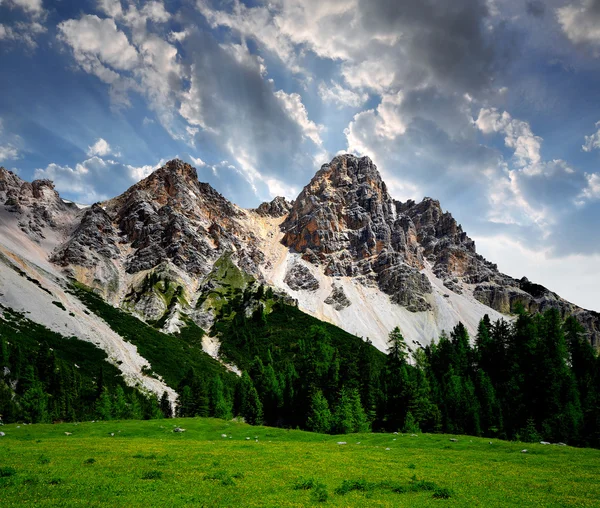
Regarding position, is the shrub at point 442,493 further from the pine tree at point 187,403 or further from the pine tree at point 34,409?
the pine tree at point 34,409

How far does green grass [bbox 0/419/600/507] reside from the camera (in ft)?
51.8

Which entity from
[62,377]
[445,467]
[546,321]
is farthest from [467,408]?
[62,377]

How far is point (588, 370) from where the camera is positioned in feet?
245

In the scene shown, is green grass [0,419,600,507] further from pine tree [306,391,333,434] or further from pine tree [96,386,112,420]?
pine tree [96,386,112,420]

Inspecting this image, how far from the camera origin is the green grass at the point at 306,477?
15.8 meters

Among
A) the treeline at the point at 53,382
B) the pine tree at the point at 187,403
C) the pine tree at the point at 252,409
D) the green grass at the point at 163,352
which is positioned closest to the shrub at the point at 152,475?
the pine tree at the point at 252,409

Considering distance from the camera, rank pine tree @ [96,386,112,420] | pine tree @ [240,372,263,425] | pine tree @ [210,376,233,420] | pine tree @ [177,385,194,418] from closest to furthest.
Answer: pine tree @ [240,372,263,425], pine tree @ [96,386,112,420], pine tree @ [210,376,233,420], pine tree @ [177,385,194,418]

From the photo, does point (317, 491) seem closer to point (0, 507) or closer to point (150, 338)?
point (0, 507)

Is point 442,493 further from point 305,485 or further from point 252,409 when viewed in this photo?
point 252,409

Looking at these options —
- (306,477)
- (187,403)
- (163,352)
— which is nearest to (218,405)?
(187,403)

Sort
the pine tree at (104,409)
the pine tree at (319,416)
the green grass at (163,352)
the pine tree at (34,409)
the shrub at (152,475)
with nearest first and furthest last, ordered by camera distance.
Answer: the shrub at (152,475), the pine tree at (319,416), the pine tree at (34,409), the pine tree at (104,409), the green grass at (163,352)

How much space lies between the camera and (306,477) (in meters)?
20.7

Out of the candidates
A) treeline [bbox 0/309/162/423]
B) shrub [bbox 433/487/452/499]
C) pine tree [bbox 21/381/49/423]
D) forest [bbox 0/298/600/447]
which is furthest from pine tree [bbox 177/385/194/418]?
shrub [bbox 433/487/452/499]

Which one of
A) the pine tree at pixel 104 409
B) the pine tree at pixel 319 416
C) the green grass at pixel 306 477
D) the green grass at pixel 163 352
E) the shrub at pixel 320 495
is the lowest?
the pine tree at pixel 104 409
